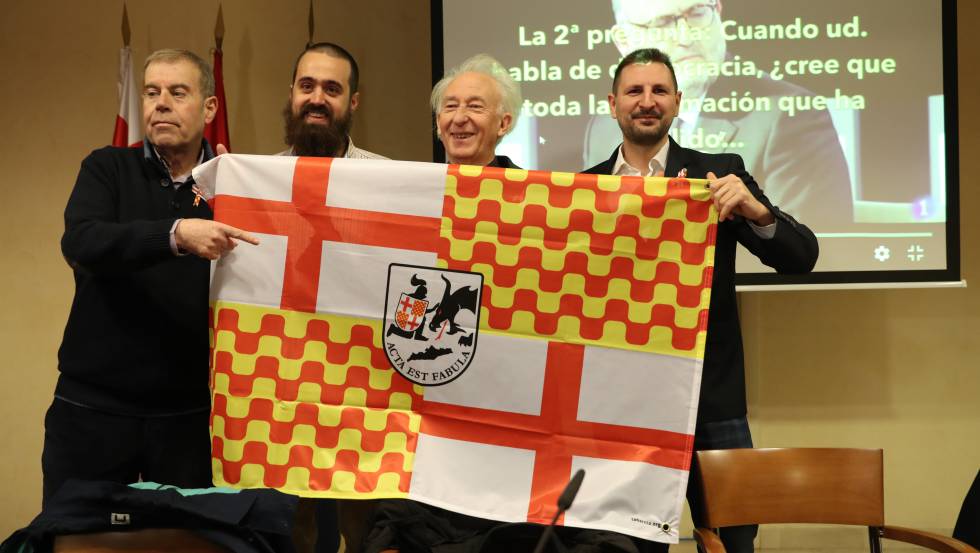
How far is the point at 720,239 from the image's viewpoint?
2482 millimetres

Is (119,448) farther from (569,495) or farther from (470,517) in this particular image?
(569,495)

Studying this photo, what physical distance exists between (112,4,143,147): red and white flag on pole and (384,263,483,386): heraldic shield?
228 centimetres

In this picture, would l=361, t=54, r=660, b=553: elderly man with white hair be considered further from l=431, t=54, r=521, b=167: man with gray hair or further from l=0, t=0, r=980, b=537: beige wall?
l=0, t=0, r=980, b=537: beige wall

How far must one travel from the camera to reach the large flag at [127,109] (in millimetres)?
3922

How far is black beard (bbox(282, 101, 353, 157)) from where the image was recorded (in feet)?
9.18

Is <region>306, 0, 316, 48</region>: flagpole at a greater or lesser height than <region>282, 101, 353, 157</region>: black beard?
greater

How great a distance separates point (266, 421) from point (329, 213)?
0.53 metres

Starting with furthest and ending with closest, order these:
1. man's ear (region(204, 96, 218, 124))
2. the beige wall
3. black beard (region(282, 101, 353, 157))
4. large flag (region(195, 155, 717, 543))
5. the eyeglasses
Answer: the beige wall
the eyeglasses
black beard (region(282, 101, 353, 157))
man's ear (region(204, 96, 218, 124))
large flag (region(195, 155, 717, 543))

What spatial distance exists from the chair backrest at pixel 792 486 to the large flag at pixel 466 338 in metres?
0.23

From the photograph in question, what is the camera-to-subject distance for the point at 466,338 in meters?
2.15

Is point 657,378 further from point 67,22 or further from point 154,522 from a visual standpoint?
point 67,22

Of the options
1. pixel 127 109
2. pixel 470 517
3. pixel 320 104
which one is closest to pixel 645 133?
pixel 320 104

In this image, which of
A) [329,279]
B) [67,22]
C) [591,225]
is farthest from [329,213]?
[67,22]

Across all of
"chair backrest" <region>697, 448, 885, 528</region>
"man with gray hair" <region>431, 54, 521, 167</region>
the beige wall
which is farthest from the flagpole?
"chair backrest" <region>697, 448, 885, 528</region>
